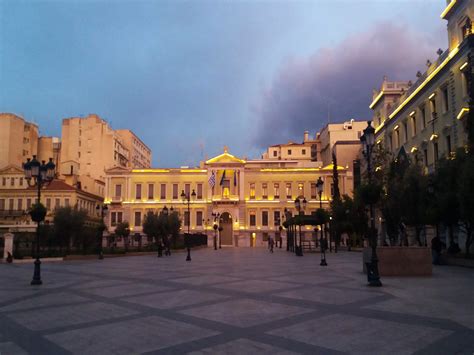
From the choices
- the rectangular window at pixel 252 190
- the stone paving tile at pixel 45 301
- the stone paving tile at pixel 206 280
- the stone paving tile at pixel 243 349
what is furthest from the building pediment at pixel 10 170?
the stone paving tile at pixel 243 349

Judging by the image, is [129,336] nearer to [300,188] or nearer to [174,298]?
[174,298]

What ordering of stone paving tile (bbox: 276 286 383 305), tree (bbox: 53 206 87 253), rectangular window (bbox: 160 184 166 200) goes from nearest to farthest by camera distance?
1. stone paving tile (bbox: 276 286 383 305)
2. tree (bbox: 53 206 87 253)
3. rectangular window (bbox: 160 184 166 200)

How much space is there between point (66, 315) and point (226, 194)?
204 ft

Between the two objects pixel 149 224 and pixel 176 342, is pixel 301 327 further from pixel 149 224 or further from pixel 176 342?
pixel 149 224

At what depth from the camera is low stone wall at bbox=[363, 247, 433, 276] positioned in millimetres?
15555

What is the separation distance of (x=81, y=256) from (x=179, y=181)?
4253 centimetres

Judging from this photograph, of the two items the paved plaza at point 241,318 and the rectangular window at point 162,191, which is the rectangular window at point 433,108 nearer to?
the paved plaza at point 241,318

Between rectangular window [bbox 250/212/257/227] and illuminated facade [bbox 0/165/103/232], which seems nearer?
illuminated facade [bbox 0/165/103/232]

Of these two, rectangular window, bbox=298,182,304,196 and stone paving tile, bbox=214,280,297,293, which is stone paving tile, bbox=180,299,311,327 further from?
rectangular window, bbox=298,182,304,196

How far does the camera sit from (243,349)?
5992mm

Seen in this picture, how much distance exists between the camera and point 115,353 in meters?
5.92

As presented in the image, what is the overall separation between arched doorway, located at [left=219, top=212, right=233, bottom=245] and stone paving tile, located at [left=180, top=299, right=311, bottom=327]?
2411 inches

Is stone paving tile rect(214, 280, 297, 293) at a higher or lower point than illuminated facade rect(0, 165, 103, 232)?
lower

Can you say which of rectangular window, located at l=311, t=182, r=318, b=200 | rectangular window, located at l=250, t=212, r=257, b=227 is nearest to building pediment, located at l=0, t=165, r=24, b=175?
rectangular window, located at l=250, t=212, r=257, b=227
